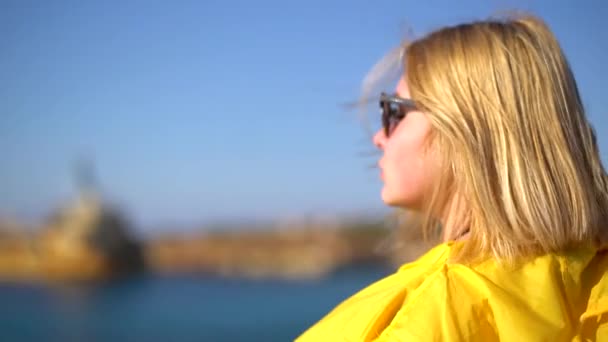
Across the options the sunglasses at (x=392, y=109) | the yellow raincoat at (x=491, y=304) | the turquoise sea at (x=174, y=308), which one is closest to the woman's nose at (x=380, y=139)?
the sunglasses at (x=392, y=109)

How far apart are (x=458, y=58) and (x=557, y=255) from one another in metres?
0.25

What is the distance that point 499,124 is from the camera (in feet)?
2.64

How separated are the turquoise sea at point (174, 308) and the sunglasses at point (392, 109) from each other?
5.85 meters

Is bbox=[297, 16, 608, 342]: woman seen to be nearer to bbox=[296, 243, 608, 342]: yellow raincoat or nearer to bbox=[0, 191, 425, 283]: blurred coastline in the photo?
bbox=[296, 243, 608, 342]: yellow raincoat

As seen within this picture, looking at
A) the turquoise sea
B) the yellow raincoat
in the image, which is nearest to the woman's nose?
the yellow raincoat

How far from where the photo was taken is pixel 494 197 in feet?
2.59

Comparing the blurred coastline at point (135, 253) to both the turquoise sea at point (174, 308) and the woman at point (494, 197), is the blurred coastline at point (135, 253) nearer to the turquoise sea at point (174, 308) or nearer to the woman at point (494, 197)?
the turquoise sea at point (174, 308)

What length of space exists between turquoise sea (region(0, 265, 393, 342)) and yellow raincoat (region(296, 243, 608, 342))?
19.6 ft

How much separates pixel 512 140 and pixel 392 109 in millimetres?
187

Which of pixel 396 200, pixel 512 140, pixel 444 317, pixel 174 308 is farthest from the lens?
pixel 174 308

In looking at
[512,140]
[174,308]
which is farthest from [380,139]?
[174,308]

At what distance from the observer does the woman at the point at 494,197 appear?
2.35 ft

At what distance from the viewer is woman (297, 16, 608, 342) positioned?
0.71 meters

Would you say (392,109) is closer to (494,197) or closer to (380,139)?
(380,139)
